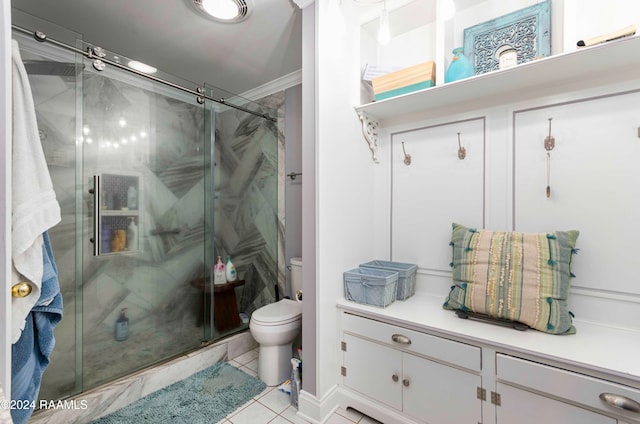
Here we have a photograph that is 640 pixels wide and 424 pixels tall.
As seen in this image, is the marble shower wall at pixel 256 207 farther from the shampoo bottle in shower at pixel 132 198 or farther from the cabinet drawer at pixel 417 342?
the cabinet drawer at pixel 417 342

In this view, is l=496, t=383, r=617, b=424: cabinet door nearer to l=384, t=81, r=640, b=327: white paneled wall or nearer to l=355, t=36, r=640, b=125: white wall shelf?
A: l=384, t=81, r=640, b=327: white paneled wall

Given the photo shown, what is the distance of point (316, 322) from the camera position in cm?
159

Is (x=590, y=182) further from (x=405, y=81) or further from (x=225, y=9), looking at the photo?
(x=225, y=9)

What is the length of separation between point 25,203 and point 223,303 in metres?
1.84

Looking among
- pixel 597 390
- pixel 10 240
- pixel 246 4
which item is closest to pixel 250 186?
pixel 246 4

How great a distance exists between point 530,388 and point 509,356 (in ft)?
0.42

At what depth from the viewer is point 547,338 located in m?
1.25

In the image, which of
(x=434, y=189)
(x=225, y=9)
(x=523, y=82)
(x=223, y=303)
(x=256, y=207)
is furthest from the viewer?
(x=256, y=207)

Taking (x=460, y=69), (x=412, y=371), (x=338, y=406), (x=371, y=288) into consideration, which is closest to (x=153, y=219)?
(x=371, y=288)

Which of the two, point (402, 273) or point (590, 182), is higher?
point (590, 182)

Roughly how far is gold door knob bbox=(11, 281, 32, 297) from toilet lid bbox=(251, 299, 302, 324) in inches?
50.0

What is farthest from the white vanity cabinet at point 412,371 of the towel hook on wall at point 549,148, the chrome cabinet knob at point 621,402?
the towel hook on wall at point 549,148

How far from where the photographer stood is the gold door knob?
0.87 metres

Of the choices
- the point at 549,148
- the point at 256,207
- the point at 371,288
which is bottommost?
the point at 371,288
